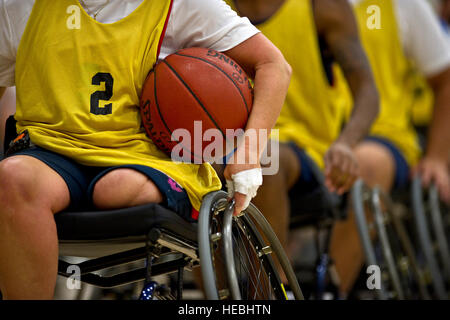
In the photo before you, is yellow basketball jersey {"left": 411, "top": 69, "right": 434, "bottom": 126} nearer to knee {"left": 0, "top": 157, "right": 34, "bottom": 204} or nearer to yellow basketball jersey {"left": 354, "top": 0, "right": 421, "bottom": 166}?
yellow basketball jersey {"left": 354, "top": 0, "right": 421, "bottom": 166}

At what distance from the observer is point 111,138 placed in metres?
1.46

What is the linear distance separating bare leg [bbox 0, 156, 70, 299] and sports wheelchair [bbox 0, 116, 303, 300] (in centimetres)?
6

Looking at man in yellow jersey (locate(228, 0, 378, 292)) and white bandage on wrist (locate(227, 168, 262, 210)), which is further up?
man in yellow jersey (locate(228, 0, 378, 292))

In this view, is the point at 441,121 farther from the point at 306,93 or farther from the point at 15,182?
the point at 15,182

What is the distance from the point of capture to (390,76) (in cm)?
311

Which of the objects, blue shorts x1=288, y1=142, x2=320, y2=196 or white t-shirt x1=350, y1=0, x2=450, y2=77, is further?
white t-shirt x1=350, y1=0, x2=450, y2=77

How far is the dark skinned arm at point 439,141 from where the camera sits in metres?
3.05

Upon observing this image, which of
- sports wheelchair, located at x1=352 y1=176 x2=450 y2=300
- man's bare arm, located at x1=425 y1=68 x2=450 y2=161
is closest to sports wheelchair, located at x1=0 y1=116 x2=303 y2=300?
sports wheelchair, located at x1=352 y1=176 x2=450 y2=300

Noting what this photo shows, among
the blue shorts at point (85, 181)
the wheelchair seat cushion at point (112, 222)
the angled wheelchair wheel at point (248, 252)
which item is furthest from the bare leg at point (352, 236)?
the wheelchair seat cushion at point (112, 222)

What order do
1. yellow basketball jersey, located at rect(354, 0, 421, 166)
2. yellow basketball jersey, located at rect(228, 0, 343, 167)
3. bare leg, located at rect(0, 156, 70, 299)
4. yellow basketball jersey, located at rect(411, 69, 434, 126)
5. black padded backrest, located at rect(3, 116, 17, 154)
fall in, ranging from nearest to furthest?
bare leg, located at rect(0, 156, 70, 299) → black padded backrest, located at rect(3, 116, 17, 154) → yellow basketball jersey, located at rect(228, 0, 343, 167) → yellow basketball jersey, located at rect(354, 0, 421, 166) → yellow basketball jersey, located at rect(411, 69, 434, 126)

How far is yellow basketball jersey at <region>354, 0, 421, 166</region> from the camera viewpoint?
2.95m

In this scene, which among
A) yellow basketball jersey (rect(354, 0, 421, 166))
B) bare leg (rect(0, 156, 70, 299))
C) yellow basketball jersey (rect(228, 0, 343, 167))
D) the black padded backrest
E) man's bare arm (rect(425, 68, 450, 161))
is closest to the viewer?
bare leg (rect(0, 156, 70, 299))
